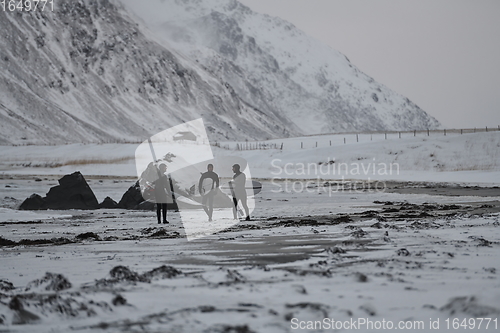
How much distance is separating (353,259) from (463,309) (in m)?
2.80

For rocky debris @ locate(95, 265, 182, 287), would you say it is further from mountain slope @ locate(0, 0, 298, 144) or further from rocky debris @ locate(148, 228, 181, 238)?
mountain slope @ locate(0, 0, 298, 144)

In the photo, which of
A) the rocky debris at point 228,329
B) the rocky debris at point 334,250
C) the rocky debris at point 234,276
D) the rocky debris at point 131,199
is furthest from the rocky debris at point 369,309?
the rocky debris at point 131,199

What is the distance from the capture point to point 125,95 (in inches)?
5950

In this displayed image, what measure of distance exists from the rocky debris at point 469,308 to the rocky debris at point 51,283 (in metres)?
3.60

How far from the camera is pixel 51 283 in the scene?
6.30m

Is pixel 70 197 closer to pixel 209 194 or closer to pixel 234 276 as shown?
pixel 209 194

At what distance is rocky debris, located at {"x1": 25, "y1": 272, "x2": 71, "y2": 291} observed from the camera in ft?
20.4

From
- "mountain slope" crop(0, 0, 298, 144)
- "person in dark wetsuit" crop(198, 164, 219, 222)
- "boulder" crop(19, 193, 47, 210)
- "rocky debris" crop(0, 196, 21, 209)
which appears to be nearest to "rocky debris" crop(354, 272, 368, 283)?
"person in dark wetsuit" crop(198, 164, 219, 222)

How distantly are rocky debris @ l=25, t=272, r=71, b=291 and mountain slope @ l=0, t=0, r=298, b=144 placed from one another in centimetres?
11175

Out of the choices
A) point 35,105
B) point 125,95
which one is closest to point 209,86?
point 125,95

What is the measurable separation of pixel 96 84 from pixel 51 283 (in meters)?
147

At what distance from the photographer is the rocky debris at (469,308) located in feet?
16.6

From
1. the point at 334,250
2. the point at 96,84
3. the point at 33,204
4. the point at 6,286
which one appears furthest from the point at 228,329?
the point at 96,84

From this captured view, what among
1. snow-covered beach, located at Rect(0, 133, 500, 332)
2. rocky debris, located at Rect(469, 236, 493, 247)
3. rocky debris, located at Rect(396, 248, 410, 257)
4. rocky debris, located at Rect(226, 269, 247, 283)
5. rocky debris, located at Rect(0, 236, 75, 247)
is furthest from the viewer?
rocky debris, located at Rect(0, 236, 75, 247)
